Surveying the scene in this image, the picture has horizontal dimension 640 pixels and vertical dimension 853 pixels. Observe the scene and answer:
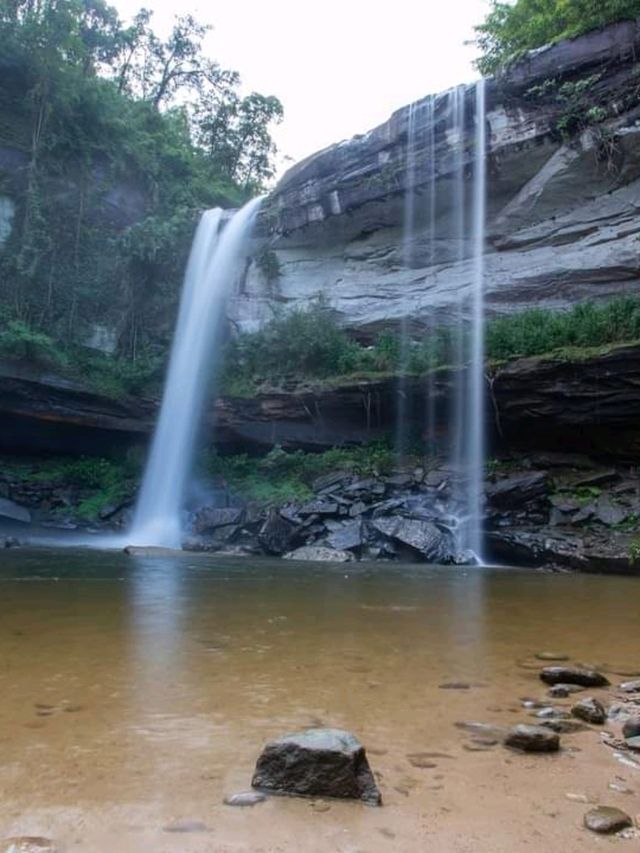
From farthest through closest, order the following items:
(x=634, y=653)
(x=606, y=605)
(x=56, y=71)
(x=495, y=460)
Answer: (x=56, y=71), (x=495, y=460), (x=606, y=605), (x=634, y=653)

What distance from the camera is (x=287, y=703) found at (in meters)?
3.23

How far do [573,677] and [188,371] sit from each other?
55.7 feet

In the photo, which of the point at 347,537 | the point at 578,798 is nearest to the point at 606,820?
the point at 578,798

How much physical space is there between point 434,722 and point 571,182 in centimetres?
1619

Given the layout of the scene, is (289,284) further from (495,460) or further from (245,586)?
(245,586)

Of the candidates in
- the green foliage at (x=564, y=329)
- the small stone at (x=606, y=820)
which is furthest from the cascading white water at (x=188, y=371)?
the small stone at (x=606, y=820)

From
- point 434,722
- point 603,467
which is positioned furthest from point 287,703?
point 603,467

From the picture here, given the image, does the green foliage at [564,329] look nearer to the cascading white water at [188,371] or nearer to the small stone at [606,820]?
the cascading white water at [188,371]

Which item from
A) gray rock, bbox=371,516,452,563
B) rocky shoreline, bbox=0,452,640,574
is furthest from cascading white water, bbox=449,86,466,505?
gray rock, bbox=371,516,452,563

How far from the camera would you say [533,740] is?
262 centimetres

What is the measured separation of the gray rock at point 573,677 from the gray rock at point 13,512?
16.1m

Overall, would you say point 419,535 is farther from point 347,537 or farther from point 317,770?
point 317,770

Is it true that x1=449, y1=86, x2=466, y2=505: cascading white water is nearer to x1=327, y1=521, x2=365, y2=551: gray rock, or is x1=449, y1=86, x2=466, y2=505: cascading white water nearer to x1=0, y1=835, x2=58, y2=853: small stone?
x1=327, y1=521, x2=365, y2=551: gray rock

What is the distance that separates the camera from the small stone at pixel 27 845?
5.71ft
